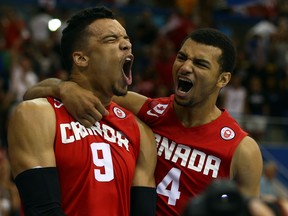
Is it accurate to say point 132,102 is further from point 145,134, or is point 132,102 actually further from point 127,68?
point 127,68

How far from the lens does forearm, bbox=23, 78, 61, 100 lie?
11.1 ft

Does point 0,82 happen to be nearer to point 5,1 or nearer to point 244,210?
point 5,1

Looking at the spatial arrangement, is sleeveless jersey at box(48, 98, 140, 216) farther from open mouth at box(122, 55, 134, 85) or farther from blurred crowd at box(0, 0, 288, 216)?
blurred crowd at box(0, 0, 288, 216)

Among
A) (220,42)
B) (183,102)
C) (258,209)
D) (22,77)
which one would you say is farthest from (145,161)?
(22,77)

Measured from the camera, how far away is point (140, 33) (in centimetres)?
1436

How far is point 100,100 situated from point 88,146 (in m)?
0.32

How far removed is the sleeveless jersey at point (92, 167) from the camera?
3143mm

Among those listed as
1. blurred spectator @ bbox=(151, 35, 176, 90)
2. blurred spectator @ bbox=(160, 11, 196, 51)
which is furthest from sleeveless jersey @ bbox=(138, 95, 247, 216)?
blurred spectator @ bbox=(160, 11, 196, 51)

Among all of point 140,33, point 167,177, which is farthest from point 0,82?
point 167,177

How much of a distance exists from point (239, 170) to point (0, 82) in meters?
7.72

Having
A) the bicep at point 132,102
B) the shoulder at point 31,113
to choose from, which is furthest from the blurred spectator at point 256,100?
the shoulder at point 31,113

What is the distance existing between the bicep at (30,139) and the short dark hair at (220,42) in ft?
3.42

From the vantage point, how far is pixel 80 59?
3.42 metres

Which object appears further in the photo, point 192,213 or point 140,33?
point 140,33
